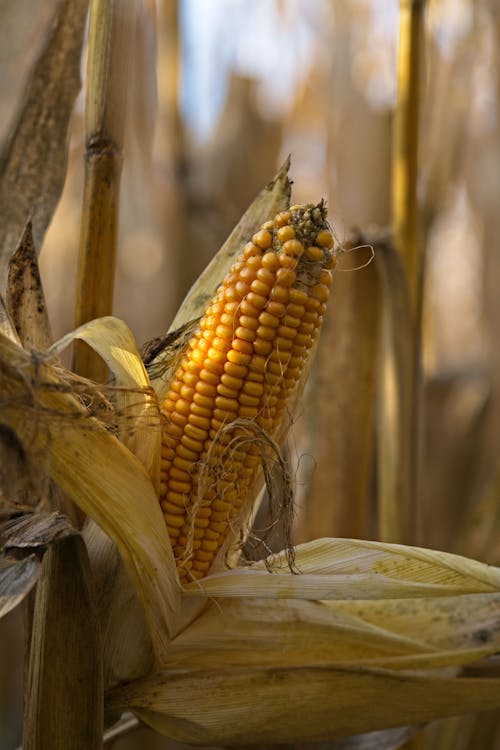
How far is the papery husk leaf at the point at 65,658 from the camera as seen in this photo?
681mm

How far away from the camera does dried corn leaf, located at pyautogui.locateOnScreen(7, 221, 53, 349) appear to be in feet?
2.59

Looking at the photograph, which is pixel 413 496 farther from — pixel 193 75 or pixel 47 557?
pixel 193 75

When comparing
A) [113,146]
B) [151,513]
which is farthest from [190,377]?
[113,146]

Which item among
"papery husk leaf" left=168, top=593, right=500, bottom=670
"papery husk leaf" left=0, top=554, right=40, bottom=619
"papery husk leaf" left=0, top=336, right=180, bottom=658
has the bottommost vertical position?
"papery husk leaf" left=168, top=593, right=500, bottom=670

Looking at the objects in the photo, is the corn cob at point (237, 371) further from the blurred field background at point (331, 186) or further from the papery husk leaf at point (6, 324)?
the blurred field background at point (331, 186)

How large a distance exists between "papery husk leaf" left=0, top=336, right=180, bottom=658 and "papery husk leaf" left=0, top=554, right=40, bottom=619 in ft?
0.23

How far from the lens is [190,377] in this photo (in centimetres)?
75

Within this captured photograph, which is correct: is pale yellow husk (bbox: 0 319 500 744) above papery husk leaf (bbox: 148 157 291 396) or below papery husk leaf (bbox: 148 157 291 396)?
below

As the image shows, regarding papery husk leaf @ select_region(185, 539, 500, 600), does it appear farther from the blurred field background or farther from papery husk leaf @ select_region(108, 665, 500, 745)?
the blurred field background

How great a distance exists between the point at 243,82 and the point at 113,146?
1899mm

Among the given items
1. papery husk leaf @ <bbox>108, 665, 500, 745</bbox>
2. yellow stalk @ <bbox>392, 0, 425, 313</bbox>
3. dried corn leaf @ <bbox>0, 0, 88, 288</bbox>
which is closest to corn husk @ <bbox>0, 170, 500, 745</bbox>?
papery husk leaf @ <bbox>108, 665, 500, 745</bbox>

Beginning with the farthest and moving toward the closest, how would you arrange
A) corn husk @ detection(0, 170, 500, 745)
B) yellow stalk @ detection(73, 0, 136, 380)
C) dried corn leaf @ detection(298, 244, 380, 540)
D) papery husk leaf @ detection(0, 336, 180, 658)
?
1. dried corn leaf @ detection(298, 244, 380, 540)
2. yellow stalk @ detection(73, 0, 136, 380)
3. corn husk @ detection(0, 170, 500, 745)
4. papery husk leaf @ detection(0, 336, 180, 658)

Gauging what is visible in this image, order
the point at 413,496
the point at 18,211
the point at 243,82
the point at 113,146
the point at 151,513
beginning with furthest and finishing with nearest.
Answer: the point at 243,82 → the point at 413,496 → the point at 18,211 → the point at 113,146 → the point at 151,513

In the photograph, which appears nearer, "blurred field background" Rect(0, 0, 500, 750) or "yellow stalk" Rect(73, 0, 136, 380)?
"yellow stalk" Rect(73, 0, 136, 380)
